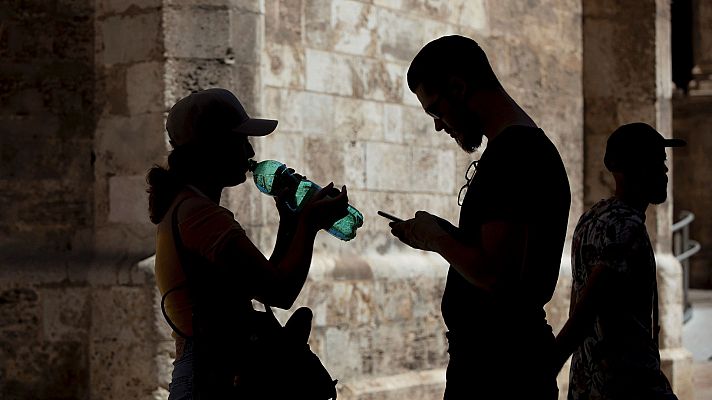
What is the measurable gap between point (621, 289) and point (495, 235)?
3.09ft

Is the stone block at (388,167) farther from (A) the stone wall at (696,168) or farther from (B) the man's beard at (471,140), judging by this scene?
(A) the stone wall at (696,168)

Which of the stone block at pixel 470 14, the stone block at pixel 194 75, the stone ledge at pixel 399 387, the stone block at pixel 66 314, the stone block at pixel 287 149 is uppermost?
the stone block at pixel 470 14

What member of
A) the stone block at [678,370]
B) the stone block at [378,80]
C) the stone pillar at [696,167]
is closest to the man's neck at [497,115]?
the stone block at [378,80]

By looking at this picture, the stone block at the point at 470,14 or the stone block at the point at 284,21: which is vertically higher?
the stone block at the point at 470,14

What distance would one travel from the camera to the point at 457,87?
8.62 ft

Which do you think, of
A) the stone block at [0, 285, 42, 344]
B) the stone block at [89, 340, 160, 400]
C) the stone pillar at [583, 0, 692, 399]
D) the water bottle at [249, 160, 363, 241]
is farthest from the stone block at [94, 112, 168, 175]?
the stone pillar at [583, 0, 692, 399]

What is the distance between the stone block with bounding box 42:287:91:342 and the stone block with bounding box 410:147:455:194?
2187 millimetres

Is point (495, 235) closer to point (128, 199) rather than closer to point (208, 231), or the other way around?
point (208, 231)

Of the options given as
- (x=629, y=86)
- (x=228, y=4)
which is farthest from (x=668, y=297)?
(x=228, y=4)

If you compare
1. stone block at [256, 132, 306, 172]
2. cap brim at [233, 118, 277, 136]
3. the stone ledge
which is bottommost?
the stone ledge

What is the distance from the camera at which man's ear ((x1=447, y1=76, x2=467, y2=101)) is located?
2.62 metres

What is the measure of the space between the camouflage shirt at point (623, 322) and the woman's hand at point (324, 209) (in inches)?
34.7

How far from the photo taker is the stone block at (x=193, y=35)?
17.8ft

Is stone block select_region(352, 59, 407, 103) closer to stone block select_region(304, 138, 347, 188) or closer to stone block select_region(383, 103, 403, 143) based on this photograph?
stone block select_region(383, 103, 403, 143)
